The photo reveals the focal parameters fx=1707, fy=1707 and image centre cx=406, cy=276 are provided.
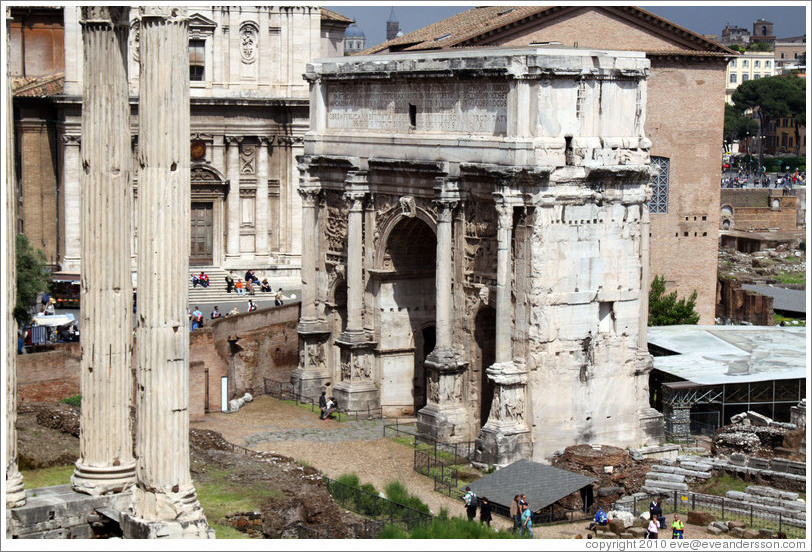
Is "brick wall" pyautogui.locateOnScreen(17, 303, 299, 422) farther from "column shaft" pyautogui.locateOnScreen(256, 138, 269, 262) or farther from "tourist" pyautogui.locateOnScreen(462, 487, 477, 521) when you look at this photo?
"column shaft" pyautogui.locateOnScreen(256, 138, 269, 262)

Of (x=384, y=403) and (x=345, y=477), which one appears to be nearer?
(x=345, y=477)

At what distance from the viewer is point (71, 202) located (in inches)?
2200

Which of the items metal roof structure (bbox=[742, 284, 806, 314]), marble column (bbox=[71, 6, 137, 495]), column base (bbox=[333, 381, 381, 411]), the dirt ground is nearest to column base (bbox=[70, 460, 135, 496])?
marble column (bbox=[71, 6, 137, 495])

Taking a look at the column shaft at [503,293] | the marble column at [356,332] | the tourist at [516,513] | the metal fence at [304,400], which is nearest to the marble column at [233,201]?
the metal fence at [304,400]

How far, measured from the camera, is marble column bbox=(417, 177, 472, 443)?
40.1 metres

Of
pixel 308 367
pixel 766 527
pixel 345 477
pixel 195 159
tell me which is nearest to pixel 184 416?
pixel 345 477

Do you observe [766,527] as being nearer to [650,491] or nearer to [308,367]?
[650,491]

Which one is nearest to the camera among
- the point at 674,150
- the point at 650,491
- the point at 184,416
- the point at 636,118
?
the point at 184,416

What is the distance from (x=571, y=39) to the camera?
54406mm

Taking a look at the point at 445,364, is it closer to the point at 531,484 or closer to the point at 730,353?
the point at 531,484

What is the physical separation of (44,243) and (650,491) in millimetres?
27558

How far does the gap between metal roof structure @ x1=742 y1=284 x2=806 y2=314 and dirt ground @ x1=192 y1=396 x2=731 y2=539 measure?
30130mm

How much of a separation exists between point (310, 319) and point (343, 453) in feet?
23.1

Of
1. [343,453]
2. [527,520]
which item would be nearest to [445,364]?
[343,453]
